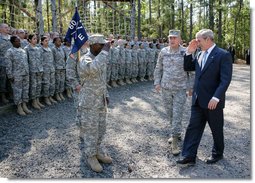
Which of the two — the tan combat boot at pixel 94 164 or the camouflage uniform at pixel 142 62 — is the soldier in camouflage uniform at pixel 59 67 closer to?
Answer: the tan combat boot at pixel 94 164

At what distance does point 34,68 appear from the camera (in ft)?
23.4

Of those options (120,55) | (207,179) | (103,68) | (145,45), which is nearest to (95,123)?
(103,68)

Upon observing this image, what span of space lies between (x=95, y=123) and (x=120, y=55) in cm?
748

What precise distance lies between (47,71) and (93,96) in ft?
13.1

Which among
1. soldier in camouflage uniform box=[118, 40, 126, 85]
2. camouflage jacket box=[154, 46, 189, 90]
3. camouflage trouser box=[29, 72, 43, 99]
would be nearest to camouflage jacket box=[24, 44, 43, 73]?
camouflage trouser box=[29, 72, 43, 99]

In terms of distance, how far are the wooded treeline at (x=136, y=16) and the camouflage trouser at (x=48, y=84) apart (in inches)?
151

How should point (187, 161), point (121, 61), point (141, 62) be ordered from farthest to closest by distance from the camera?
point (141, 62) → point (121, 61) → point (187, 161)

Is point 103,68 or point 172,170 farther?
point 172,170

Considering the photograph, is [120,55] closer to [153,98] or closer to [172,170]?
[153,98]

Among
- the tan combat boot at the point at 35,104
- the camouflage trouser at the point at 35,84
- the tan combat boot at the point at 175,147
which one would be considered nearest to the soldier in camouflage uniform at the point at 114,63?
the camouflage trouser at the point at 35,84

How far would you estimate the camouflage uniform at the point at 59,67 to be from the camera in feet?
26.5

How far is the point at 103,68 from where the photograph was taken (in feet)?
12.6

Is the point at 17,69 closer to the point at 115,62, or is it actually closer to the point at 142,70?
the point at 115,62

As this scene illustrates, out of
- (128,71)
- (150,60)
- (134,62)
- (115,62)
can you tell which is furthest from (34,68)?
(150,60)
